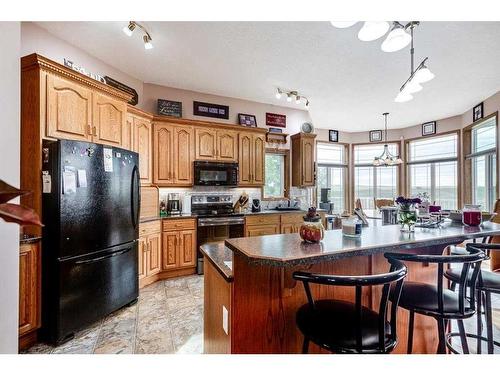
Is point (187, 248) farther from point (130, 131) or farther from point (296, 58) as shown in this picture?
point (296, 58)

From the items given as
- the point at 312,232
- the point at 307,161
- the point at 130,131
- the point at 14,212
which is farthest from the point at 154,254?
the point at 307,161

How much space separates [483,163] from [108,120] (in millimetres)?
6592

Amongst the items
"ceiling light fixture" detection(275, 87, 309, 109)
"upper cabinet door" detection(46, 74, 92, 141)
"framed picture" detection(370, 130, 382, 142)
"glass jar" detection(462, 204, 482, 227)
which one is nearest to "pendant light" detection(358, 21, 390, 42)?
"glass jar" detection(462, 204, 482, 227)

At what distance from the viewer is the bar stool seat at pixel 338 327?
103 centimetres

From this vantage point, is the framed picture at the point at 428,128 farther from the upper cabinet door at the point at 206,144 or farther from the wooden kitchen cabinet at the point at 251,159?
the upper cabinet door at the point at 206,144

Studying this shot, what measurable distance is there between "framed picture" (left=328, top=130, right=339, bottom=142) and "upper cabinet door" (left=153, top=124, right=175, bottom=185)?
4672 millimetres

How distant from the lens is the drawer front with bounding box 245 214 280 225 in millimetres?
4175

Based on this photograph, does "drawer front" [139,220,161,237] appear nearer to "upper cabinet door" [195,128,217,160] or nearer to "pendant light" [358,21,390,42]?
"upper cabinet door" [195,128,217,160]

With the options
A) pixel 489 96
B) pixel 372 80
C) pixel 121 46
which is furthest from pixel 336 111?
pixel 121 46

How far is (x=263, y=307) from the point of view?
1.32 meters

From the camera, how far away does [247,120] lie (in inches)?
187

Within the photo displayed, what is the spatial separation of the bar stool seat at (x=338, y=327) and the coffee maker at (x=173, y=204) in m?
3.08

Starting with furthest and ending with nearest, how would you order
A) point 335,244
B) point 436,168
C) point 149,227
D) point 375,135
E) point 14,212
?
point 375,135 < point 436,168 < point 149,227 < point 335,244 < point 14,212
